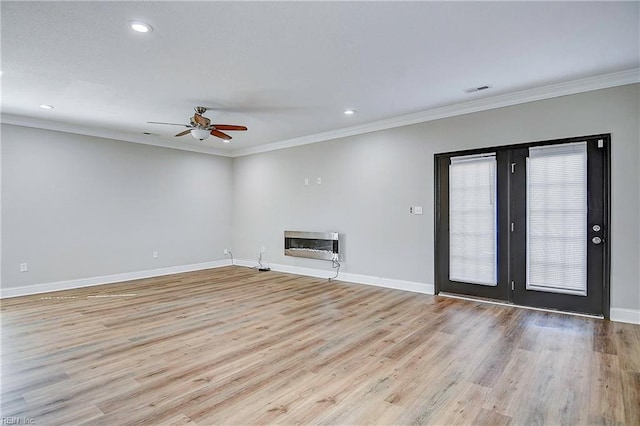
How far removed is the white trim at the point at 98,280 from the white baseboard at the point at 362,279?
1.33 meters

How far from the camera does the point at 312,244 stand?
6680 mm

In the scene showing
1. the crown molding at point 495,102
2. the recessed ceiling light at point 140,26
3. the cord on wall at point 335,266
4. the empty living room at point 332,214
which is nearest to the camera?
the empty living room at point 332,214

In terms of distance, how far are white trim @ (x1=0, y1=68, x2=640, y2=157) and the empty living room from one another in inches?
1.1

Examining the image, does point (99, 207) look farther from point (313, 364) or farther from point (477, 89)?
point (477, 89)

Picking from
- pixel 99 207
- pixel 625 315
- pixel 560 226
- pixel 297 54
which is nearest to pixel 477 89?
pixel 560 226

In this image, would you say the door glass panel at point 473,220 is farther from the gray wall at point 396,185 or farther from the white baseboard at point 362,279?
the white baseboard at point 362,279

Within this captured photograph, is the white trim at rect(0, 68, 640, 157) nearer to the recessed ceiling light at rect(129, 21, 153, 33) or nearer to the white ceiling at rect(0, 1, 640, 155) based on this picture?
the white ceiling at rect(0, 1, 640, 155)

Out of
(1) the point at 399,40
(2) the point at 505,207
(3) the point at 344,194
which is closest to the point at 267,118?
(3) the point at 344,194

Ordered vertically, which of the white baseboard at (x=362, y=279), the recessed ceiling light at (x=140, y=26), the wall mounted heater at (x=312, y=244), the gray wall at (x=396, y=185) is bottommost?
the white baseboard at (x=362, y=279)

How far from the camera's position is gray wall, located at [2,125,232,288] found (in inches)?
209

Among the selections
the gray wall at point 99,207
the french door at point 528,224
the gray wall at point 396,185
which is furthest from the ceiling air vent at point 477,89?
the gray wall at point 99,207

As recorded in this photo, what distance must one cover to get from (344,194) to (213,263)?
362 centimetres

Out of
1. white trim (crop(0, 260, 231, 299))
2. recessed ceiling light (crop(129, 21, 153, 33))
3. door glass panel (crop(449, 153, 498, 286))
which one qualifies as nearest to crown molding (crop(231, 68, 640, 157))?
door glass panel (crop(449, 153, 498, 286))

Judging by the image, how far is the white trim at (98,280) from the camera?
206 inches
